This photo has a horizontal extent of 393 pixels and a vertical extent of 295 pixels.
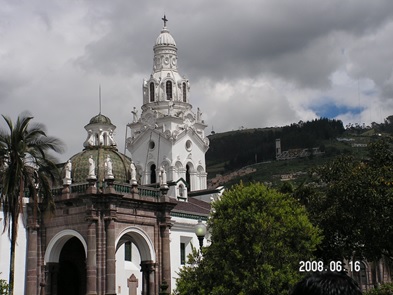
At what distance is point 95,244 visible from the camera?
31.9m

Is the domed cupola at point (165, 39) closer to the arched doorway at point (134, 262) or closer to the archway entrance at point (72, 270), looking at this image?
the arched doorway at point (134, 262)

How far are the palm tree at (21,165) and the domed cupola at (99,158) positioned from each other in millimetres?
5476

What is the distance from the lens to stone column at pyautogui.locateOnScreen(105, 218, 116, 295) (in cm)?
3166

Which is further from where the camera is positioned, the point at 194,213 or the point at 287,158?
the point at 287,158

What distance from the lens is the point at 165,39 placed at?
71.6 meters

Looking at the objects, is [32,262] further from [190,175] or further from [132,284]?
[190,175]

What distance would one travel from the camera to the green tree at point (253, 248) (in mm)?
26469

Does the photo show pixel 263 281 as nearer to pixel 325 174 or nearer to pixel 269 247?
pixel 269 247

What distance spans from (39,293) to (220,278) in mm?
11548

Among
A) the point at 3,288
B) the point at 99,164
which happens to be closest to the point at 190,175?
the point at 99,164

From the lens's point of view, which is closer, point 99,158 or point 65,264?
point 99,158

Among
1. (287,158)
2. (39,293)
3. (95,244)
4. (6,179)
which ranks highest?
(287,158)

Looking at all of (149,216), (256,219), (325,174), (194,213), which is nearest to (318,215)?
(325,174)

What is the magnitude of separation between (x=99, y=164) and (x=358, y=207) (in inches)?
602
